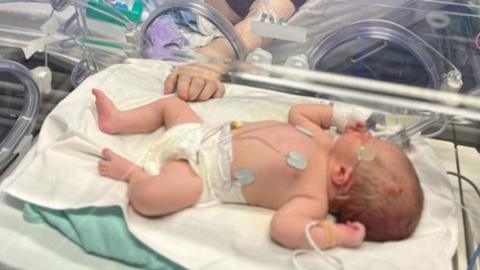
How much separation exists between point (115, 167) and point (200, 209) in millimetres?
193

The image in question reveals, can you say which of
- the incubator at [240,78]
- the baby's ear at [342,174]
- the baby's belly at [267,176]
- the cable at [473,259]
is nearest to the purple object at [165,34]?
the incubator at [240,78]

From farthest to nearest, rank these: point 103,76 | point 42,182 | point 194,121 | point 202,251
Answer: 1. point 103,76
2. point 194,121
3. point 42,182
4. point 202,251

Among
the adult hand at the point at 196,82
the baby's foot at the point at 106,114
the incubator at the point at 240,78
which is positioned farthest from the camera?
the adult hand at the point at 196,82

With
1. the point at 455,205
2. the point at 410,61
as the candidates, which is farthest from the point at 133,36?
the point at 455,205

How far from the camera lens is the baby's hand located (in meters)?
0.86

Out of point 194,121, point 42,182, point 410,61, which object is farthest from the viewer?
point 410,61

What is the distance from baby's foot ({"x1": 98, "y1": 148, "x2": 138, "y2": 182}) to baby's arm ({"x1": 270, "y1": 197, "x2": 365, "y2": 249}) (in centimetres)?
31

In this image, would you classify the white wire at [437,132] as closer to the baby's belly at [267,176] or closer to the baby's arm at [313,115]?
the baby's arm at [313,115]

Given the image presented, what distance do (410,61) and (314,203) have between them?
0.70 metres

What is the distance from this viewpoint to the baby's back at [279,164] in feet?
3.09

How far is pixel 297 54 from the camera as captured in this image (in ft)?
4.32

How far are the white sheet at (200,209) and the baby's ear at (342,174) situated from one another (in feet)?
0.40

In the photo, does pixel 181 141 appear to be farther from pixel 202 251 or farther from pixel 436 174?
pixel 436 174

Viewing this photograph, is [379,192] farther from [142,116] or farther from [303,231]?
[142,116]
